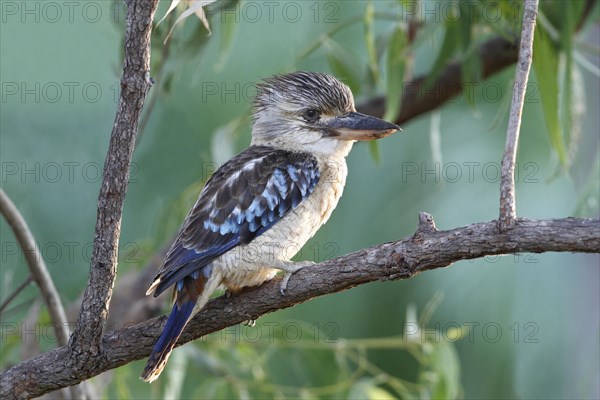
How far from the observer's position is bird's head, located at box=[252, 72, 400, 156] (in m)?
2.92

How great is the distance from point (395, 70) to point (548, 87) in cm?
63

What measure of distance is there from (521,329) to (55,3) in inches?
139

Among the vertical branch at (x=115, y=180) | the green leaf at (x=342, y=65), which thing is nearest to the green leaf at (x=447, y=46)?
the green leaf at (x=342, y=65)

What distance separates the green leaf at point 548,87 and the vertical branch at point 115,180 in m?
1.34

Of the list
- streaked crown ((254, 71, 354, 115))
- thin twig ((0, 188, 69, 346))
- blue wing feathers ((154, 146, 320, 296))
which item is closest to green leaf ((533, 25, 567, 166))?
streaked crown ((254, 71, 354, 115))

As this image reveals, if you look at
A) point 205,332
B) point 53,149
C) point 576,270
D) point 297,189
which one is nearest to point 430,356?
point 297,189

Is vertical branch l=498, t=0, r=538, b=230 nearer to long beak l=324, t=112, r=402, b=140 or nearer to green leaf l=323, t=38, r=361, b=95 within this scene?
long beak l=324, t=112, r=402, b=140

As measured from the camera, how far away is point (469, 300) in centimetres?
632

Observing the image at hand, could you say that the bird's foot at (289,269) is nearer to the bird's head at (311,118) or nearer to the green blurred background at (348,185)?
the bird's head at (311,118)

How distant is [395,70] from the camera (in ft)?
10.7

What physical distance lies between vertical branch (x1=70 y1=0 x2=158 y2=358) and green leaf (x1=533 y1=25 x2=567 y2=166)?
1.34 metres

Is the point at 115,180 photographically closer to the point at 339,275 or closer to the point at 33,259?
the point at 339,275

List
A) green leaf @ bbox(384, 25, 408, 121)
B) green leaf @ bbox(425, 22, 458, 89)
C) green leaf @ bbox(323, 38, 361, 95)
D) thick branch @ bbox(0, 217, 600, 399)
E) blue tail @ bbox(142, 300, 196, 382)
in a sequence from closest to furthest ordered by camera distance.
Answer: thick branch @ bbox(0, 217, 600, 399) → blue tail @ bbox(142, 300, 196, 382) → green leaf @ bbox(384, 25, 408, 121) → green leaf @ bbox(425, 22, 458, 89) → green leaf @ bbox(323, 38, 361, 95)

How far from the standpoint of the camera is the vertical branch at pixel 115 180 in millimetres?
1823
